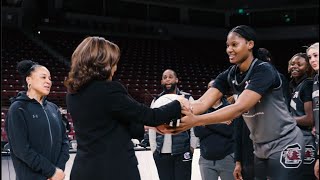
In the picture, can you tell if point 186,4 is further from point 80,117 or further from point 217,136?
point 80,117

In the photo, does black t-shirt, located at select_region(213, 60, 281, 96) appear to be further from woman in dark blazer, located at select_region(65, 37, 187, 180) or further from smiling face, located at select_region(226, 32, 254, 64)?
woman in dark blazer, located at select_region(65, 37, 187, 180)

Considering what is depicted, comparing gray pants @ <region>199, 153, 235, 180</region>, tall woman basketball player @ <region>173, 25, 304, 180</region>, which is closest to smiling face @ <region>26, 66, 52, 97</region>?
tall woman basketball player @ <region>173, 25, 304, 180</region>

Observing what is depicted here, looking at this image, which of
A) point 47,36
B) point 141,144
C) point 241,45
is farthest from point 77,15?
point 241,45

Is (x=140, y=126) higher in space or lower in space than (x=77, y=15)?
lower

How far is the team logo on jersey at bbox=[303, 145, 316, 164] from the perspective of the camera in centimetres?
345

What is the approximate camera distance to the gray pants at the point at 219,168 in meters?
5.11

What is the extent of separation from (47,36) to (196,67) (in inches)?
260

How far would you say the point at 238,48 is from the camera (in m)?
3.25

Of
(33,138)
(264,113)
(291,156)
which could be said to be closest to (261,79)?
(264,113)

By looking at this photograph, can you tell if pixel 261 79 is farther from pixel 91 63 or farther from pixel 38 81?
pixel 38 81

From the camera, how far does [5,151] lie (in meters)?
5.89

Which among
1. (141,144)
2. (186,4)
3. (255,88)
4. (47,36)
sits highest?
(186,4)

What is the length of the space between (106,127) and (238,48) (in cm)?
119

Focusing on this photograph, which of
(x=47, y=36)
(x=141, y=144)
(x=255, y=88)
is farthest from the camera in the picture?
(x=47, y=36)
